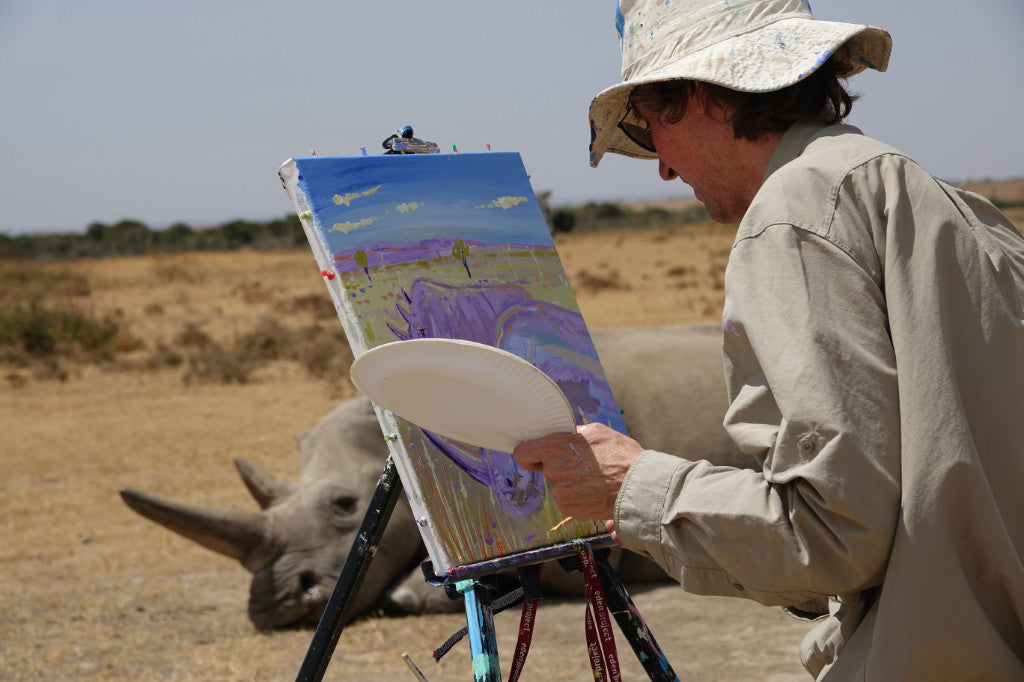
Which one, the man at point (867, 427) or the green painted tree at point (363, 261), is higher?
the green painted tree at point (363, 261)

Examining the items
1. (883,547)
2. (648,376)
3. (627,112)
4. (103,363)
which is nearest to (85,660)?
(648,376)

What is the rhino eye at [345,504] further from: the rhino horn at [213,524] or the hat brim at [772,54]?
the hat brim at [772,54]

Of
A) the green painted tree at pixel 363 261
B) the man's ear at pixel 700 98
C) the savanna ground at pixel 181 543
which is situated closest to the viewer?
the man's ear at pixel 700 98

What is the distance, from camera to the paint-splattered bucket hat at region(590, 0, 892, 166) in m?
1.65

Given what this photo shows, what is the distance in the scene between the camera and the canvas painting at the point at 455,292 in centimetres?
246

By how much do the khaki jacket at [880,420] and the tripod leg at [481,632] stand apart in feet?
2.59

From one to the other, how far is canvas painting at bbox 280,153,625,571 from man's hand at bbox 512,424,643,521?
598mm

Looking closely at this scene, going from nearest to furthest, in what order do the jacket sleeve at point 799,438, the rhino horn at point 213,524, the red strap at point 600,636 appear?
the jacket sleeve at point 799,438 < the red strap at point 600,636 < the rhino horn at point 213,524

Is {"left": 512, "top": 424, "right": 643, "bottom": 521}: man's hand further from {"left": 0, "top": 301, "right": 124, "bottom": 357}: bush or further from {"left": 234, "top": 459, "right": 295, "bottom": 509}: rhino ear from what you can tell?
{"left": 0, "top": 301, "right": 124, "bottom": 357}: bush

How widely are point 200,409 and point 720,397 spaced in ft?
22.8

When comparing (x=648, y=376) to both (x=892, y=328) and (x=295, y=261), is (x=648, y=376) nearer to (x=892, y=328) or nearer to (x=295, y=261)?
(x=892, y=328)

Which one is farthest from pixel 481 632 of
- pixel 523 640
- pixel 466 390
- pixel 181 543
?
pixel 181 543

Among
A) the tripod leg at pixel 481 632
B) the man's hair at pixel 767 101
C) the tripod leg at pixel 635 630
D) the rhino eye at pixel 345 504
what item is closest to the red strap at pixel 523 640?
the tripod leg at pixel 481 632

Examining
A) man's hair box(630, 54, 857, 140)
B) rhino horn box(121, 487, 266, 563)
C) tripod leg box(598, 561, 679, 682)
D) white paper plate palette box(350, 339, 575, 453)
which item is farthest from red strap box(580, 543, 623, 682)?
rhino horn box(121, 487, 266, 563)
